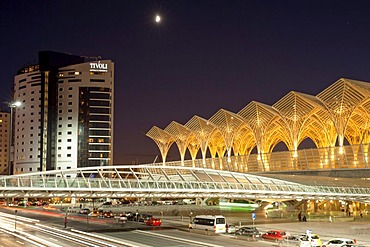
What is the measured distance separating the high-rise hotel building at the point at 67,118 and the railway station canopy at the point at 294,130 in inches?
980

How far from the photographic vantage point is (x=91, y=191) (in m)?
46.4

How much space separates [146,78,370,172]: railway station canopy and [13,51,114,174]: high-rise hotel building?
980 inches

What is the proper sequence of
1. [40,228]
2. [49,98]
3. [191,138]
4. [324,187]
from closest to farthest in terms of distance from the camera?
[40,228] < [324,187] < [191,138] < [49,98]

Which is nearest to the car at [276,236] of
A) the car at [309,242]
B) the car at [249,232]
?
A: the car at [249,232]

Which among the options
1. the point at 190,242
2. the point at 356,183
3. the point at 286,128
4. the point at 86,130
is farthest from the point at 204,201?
the point at 190,242

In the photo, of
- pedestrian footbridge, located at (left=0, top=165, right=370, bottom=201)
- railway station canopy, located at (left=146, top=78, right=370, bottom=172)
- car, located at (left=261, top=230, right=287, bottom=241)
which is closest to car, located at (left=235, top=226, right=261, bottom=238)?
car, located at (left=261, top=230, right=287, bottom=241)

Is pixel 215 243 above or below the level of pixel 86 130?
below

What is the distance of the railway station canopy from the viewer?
9131 centimetres

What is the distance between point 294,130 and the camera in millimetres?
105062

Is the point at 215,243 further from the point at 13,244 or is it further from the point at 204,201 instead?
the point at 204,201

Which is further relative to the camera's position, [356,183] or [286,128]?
[286,128]

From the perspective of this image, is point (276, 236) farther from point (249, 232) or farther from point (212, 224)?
point (212, 224)

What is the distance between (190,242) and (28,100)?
419 feet

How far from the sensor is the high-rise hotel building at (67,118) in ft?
495
